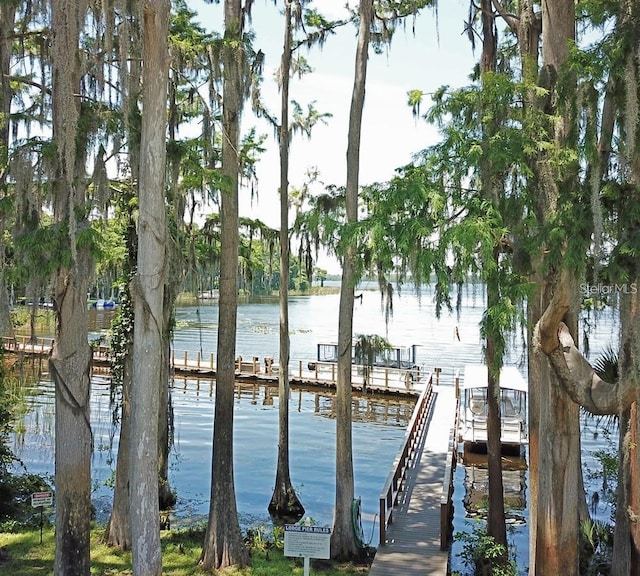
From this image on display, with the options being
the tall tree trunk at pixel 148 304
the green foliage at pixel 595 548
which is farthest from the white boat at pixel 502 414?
the tall tree trunk at pixel 148 304

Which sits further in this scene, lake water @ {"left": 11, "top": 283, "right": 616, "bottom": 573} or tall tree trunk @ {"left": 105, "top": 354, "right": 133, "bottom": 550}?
lake water @ {"left": 11, "top": 283, "right": 616, "bottom": 573}

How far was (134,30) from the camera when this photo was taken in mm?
8352

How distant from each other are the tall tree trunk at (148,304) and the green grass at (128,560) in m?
2.84

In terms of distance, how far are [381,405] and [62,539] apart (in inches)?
724

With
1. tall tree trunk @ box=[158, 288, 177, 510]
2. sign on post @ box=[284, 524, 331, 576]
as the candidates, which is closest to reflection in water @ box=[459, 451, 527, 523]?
tall tree trunk @ box=[158, 288, 177, 510]

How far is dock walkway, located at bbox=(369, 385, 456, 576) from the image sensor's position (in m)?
8.47

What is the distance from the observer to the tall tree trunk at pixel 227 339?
9367 mm

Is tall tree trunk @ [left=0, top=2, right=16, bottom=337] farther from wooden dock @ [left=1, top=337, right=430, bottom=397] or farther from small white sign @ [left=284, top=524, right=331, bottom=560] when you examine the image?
wooden dock @ [left=1, top=337, right=430, bottom=397]

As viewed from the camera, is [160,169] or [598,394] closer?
[598,394]

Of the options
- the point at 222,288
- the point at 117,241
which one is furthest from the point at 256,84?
the point at 222,288

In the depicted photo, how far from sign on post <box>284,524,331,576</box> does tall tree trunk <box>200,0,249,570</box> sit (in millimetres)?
2829

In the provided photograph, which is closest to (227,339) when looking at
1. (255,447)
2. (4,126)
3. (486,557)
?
(4,126)

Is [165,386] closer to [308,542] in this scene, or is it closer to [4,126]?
[4,126]

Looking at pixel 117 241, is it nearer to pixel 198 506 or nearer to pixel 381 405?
pixel 198 506
